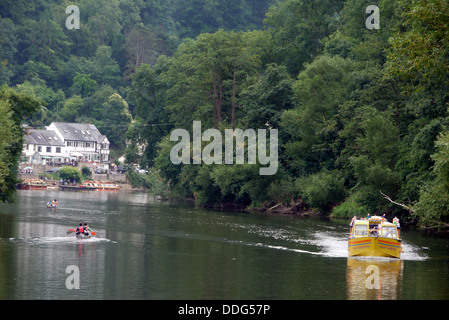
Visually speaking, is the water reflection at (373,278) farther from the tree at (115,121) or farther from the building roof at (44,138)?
the tree at (115,121)

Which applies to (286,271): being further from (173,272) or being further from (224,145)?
(224,145)

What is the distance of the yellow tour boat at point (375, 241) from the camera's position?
44781 millimetres

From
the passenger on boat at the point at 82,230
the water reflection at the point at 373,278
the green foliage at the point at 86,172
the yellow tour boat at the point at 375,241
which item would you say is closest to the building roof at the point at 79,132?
the green foliage at the point at 86,172

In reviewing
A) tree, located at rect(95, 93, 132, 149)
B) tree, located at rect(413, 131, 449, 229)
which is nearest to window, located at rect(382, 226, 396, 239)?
tree, located at rect(413, 131, 449, 229)

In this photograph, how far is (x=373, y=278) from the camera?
37625mm

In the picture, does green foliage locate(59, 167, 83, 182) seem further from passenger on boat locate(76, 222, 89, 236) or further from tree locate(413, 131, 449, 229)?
tree locate(413, 131, 449, 229)

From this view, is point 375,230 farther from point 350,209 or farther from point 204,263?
point 350,209

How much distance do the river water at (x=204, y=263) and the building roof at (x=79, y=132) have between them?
395 feet

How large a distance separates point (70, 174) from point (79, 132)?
28.9 metres

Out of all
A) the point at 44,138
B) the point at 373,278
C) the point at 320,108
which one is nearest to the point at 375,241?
the point at 373,278

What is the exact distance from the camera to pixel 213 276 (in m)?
37.1
